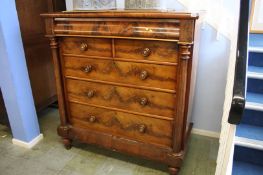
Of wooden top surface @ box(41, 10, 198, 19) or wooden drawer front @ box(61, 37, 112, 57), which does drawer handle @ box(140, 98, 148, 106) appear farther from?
wooden top surface @ box(41, 10, 198, 19)

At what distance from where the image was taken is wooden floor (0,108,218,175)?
1.60 meters

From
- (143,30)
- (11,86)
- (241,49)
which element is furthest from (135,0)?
(11,86)

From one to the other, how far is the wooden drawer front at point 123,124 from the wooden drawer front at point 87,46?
0.42 meters

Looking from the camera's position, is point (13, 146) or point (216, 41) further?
point (13, 146)

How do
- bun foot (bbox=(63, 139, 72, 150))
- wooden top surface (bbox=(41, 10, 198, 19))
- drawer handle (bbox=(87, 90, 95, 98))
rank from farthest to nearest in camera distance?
bun foot (bbox=(63, 139, 72, 150)), drawer handle (bbox=(87, 90, 95, 98)), wooden top surface (bbox=(41, 10, 198, 19))

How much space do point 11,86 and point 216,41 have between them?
1696 mm

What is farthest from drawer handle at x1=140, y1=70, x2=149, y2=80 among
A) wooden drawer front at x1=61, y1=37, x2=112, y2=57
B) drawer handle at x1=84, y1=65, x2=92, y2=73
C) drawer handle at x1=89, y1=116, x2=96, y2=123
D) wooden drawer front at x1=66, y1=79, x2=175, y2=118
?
drawer handle at x1=89, y1=116, x2=96, y2=123

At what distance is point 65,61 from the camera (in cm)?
158

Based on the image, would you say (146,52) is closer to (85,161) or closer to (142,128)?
(142,128)

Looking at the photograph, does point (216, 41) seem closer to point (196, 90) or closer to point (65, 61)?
point (196, 90)

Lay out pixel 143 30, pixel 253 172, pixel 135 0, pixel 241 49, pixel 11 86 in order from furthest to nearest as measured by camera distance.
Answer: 1. pixel 11 86
2. pixel 135 0
3. pixel 253 172
4. pixel 143 30
5. pixel 241 49

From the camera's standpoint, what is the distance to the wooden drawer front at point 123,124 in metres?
1.43

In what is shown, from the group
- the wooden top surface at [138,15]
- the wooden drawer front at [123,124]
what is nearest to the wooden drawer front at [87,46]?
the wooden top surface at [138,15]

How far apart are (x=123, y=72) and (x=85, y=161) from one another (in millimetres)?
826
